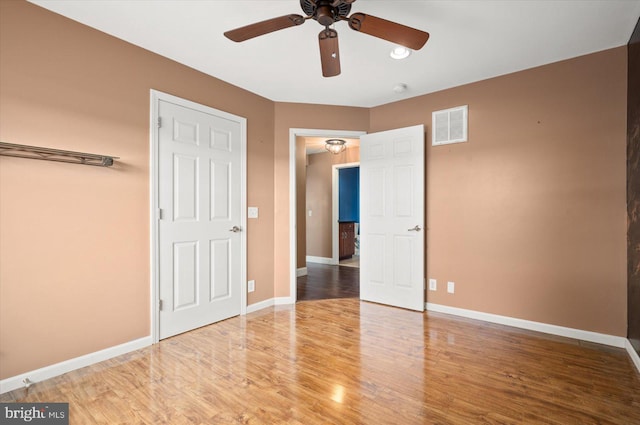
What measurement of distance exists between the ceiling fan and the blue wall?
571 cm

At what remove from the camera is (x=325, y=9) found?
66.9 inches

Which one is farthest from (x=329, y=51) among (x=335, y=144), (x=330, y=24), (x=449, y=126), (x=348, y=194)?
(x=348, y=194)

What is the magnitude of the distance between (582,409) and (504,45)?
8.73ft

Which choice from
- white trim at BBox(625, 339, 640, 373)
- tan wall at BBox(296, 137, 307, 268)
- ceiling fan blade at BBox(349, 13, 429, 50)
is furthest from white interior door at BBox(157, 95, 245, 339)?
white trim at BBox(625, 339, 640, 373)

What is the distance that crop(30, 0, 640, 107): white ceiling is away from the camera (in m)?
2.14

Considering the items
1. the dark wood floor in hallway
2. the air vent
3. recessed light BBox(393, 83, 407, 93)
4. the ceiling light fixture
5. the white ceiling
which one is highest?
the white ceiling

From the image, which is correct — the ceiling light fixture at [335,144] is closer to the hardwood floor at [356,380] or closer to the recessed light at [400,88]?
the recessed light at [400,88]

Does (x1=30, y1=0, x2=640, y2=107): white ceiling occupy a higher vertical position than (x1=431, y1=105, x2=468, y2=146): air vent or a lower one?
higher

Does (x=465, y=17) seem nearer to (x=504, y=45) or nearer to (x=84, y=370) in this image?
(x=504, y=45)

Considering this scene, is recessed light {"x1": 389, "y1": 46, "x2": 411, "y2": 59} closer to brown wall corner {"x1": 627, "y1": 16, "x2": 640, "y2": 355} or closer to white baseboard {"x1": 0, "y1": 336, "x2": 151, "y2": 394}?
brown wall corner {"x1": 627, "y1": 16, "x2": 640, "y2": 355}

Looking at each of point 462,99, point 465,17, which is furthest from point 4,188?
point 462,99

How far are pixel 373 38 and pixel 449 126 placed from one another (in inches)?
59.3

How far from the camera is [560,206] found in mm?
2891

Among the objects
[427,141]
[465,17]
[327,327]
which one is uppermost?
[465,17]
